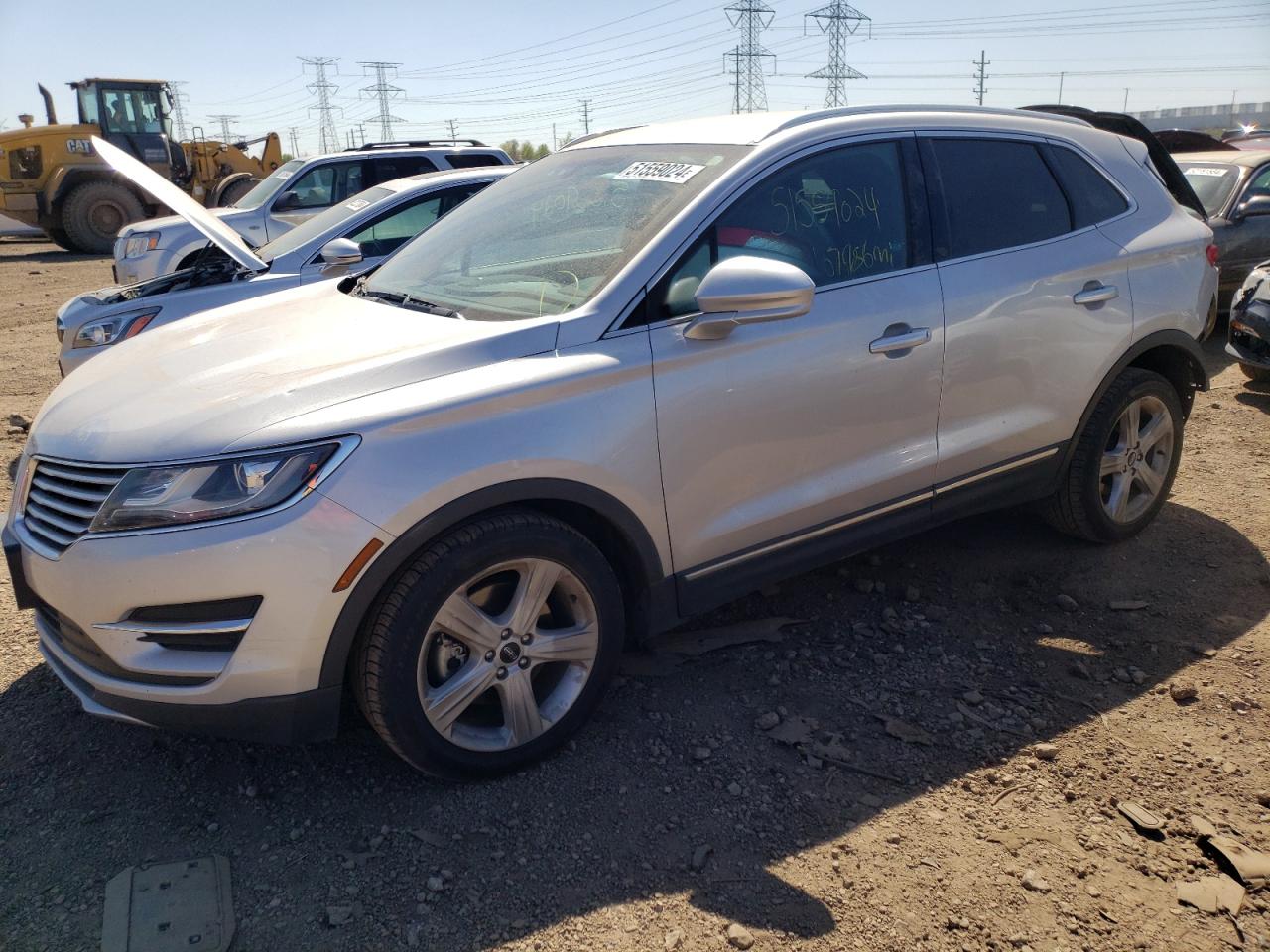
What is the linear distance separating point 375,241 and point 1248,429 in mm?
5949

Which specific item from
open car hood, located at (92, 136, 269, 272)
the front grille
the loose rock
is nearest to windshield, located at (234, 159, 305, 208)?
open car hood, located at (92, 136, 269, 272)

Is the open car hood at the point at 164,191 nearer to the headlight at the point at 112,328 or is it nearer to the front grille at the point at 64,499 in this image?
the headlight at the point at 112,328

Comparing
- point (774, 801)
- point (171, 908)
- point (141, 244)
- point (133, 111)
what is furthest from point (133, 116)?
point (774, 801)

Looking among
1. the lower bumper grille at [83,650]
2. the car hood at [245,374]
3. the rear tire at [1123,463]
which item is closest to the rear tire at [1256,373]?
the rear tire at [1123,463]

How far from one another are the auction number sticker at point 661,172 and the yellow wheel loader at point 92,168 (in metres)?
16.9

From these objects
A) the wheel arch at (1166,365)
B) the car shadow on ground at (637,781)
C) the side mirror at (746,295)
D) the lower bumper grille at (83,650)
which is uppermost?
the side mirror at (746,295)

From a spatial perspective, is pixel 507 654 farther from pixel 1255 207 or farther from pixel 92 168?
pixel 92 168

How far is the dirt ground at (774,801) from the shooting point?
2400mm

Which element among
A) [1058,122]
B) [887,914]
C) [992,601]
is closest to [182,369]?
[887,914]

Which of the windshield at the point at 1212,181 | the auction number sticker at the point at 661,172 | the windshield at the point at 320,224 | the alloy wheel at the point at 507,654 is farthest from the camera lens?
the windshield at the point at 1212,181

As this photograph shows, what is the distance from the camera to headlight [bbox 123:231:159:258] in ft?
30.1

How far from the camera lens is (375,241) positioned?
23.7 feet

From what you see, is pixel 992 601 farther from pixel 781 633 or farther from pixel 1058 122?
pixel 1058 122

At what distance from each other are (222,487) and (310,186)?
9.01 m
